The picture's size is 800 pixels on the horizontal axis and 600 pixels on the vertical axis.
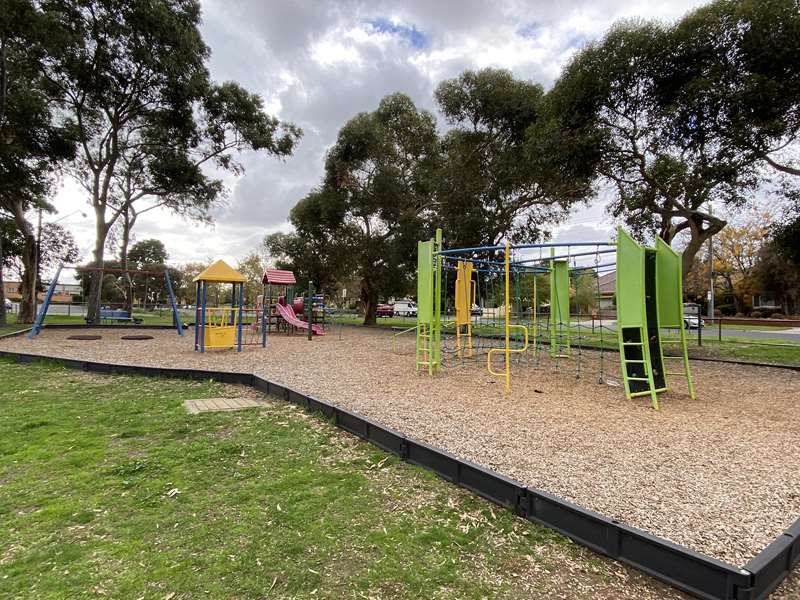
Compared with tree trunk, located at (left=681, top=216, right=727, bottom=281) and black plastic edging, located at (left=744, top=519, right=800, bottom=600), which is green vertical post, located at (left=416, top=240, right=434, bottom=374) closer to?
black plastic edging, located at (left=744, top=519, right=800, bottom=600)

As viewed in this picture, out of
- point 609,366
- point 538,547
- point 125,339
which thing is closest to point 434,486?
point 538,547

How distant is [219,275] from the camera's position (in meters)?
10.2

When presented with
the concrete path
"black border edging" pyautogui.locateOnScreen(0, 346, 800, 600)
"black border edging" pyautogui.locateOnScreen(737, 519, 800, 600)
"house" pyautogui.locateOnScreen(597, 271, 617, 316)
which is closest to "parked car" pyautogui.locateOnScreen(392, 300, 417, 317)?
"house" pyautogui.locateOnScreen(597, 271, 617, 316)

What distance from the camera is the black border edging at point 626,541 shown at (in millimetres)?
1914

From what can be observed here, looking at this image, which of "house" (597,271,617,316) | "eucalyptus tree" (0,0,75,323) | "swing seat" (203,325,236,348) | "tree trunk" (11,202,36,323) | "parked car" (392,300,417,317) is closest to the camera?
"house" (597,271,617,316)

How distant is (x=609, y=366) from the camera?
918 cm

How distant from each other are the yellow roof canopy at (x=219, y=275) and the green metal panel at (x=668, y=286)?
881 cm

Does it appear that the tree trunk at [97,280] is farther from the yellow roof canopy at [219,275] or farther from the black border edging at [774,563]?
the black border edging at [774,563]

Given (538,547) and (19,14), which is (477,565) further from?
(19,14)

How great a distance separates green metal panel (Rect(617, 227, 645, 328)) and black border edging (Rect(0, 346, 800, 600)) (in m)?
3.61

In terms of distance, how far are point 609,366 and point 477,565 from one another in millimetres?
8171

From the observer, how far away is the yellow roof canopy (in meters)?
10.2

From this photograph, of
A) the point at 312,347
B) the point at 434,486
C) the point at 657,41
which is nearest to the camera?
the point at 434,486

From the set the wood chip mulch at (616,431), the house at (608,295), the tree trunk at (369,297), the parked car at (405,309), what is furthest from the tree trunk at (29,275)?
the parked car at (405,309)
